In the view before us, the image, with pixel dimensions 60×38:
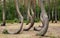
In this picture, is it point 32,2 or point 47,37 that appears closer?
point 47,37

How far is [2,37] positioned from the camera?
11.3 metres

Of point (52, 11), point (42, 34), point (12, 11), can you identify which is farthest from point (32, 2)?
point (12, 11)

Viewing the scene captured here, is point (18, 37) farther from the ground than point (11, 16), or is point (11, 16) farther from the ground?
point (18, 37)

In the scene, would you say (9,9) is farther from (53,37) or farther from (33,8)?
(53,37)

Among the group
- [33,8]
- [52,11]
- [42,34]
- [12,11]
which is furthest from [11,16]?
[42,34]

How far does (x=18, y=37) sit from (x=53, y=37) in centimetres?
186

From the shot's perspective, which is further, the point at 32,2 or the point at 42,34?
the point at 32,2

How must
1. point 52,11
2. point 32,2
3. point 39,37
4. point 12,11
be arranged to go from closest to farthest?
point 39,37 → point 32,2 → point 52,11 → point 12,11

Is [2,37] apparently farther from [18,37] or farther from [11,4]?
[11,4]

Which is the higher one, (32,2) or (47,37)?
(32,2)

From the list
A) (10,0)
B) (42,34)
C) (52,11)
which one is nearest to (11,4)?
(10,0)

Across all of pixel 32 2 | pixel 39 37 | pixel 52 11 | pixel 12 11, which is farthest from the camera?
pixel 12 11

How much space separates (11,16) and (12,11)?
1537 mm

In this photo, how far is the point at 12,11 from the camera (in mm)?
39188
